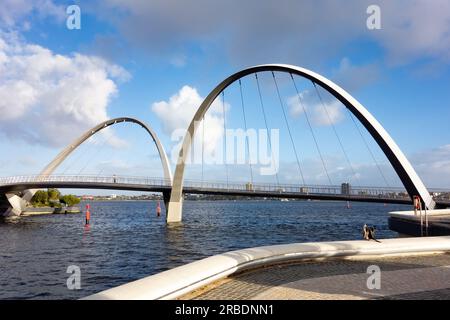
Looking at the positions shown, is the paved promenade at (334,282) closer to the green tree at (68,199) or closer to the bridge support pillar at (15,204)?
the bridge support pillar at (15,204)

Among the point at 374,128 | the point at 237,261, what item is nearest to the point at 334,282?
the point at 237,261

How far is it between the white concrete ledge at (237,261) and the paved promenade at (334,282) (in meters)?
0.25

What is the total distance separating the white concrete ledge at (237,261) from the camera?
6477 mm

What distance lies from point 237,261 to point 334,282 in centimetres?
224

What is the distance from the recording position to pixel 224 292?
746 cm

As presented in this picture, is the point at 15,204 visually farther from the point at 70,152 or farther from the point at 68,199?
the point at 68,199

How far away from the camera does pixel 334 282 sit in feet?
26.6

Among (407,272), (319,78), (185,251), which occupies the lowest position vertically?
(185,251)

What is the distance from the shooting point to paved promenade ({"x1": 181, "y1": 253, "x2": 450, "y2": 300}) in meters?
7.16

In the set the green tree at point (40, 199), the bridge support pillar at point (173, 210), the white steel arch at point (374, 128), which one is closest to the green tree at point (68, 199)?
the green tree at point (40, 199)
